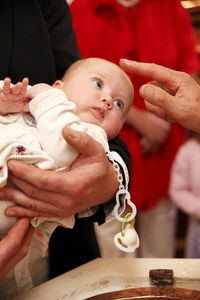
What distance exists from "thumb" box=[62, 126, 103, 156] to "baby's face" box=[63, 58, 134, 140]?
0.15 metres

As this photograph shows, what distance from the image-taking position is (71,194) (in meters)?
0.85

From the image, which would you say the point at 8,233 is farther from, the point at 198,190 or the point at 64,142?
the point at 198,190

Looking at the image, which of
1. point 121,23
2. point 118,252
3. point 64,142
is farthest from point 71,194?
point 118,252

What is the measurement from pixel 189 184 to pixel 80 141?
159 cm

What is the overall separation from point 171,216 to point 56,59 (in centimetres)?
147

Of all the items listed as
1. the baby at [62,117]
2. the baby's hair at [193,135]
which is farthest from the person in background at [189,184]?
the baby at [62,117]

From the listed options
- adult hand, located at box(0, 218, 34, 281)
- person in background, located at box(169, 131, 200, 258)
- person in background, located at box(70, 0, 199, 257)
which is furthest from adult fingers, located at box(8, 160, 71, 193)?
person in background, located at box(169, 131, 200, 258)

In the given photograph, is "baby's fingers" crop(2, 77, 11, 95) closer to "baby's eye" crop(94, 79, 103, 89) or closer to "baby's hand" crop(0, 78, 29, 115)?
"baby's hand" crop(0, 78, 29, 115)

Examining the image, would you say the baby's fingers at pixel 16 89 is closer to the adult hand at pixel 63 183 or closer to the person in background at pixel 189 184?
the adult hand at pixel 63 183

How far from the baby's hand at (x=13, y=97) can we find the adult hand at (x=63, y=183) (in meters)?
0.14

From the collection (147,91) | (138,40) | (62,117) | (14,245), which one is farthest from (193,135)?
(14,245)

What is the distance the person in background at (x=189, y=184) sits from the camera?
220 centimetres

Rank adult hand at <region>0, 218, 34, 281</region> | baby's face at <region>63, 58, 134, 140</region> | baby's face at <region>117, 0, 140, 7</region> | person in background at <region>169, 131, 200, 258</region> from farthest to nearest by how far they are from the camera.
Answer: person in background at <region>169, 131, 200, 258</region> < baby's face at <region>117, 0, 140, 7</region> < baby's face at <region>63, 58, 134, 140</region> < adult hand at <region>0, 218, 34, 281</region>

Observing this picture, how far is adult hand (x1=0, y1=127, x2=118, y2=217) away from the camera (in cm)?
82
